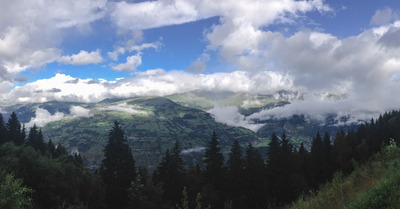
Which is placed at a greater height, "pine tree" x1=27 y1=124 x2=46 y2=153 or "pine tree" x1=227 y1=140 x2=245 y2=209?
"pine tree" x1=27 y1=124 x2=46 y2=153

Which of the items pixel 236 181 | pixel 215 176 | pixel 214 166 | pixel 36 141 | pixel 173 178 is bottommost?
pixel 236 181

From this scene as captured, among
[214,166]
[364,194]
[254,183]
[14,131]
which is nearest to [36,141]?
[14,131]

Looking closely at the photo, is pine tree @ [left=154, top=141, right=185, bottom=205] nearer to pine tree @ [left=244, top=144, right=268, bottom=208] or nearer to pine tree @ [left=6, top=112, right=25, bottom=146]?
pine tree @ [left=244, top=144, right=268, bottom=208]

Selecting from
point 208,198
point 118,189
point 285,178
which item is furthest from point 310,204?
point 285,178

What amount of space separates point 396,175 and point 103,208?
58802 mm

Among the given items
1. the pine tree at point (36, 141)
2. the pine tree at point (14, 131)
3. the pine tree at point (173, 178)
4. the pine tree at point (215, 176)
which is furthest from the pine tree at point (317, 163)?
the pine tree at point (14, 131)

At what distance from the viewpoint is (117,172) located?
208ft

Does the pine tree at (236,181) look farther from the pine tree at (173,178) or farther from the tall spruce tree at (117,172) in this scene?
the tall spruce tree at (117,172)

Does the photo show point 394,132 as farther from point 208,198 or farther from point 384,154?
point 384,154

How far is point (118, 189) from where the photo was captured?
196 ft

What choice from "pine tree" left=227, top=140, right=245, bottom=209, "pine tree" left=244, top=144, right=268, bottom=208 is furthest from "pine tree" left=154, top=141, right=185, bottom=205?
"pine tree" left=244, top=144, right=268, bottom=208

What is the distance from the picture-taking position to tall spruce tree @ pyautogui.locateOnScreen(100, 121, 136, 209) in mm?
59594

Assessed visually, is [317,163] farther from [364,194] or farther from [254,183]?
[364,194]

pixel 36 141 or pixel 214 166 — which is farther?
pixel 36 141
